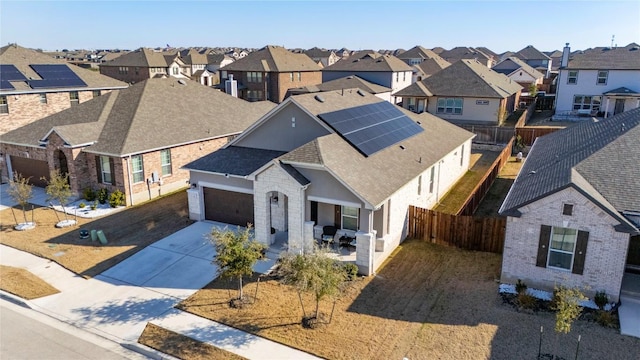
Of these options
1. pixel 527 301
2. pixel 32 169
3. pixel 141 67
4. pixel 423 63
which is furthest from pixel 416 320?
pixel 141 67

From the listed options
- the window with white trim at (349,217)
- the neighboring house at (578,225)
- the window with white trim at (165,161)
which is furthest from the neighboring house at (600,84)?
the window with white trim at (165,161)

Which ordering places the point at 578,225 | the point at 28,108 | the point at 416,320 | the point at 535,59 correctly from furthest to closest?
1. the point at 535,59
2. the point at 28,108
3. the point at 578,225
4. the point at 416,320

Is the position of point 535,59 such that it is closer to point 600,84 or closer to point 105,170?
point 600,84

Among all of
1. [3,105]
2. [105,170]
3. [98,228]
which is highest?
[3,105]

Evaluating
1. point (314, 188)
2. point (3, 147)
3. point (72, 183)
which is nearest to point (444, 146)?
point (314, 188)

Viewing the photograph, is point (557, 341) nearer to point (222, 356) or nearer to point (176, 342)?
point (222, 356)

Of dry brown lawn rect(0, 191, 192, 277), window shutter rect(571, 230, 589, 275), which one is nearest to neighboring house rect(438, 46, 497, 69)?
dry brown lawn rect(0, 191, 192, 277)

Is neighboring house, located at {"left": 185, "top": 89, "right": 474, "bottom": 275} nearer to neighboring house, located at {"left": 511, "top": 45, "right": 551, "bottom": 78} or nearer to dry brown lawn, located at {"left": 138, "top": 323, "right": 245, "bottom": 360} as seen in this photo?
dry brown lawn, located at {"left": 138, "top": 323, "right": 245, "bottom": 360}

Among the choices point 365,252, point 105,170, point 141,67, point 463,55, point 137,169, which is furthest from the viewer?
point 463,55
